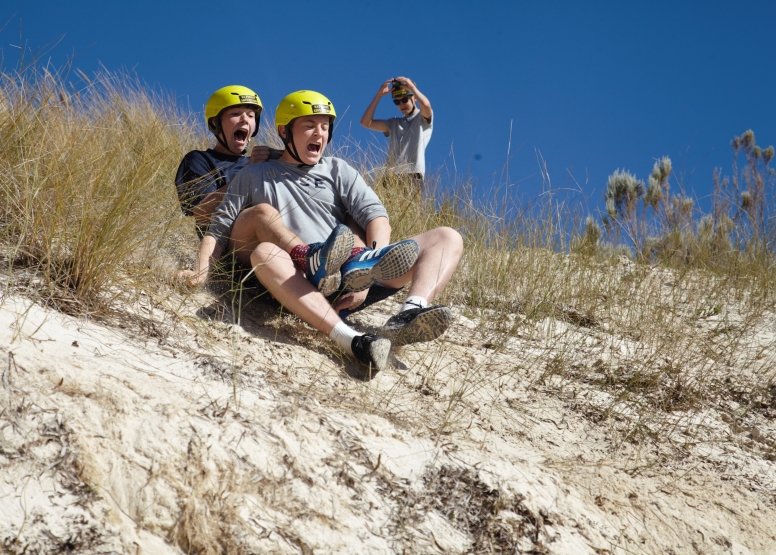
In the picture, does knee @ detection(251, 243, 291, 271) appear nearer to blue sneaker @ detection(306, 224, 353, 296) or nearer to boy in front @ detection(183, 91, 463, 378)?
boy in front @ detection(183, 91, 463, 378)

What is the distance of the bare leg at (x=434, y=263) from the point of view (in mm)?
3281

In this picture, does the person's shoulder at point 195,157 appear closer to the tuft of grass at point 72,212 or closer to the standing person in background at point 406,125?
the tuft of grass at point 72,212

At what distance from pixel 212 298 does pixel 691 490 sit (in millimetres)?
2243

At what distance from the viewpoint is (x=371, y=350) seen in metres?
2.97

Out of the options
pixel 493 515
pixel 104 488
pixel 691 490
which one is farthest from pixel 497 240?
pixel 104 488

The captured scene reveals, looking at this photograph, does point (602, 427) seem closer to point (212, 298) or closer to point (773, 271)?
point (212, 298)

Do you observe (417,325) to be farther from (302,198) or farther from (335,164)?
(335,164)

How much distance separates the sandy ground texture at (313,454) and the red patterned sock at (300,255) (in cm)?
33

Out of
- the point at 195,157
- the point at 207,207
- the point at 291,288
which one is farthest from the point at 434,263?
the point at 195,157

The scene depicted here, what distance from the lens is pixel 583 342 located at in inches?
157

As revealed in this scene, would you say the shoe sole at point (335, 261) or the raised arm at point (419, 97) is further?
the raised arm at point (419, 97)

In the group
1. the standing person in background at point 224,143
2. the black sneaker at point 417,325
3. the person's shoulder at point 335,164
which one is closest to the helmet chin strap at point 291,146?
the person's shoulder at point 335,164

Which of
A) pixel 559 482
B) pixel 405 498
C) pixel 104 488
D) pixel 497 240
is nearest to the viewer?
pixel 104 488

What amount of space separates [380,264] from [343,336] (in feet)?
1.19
